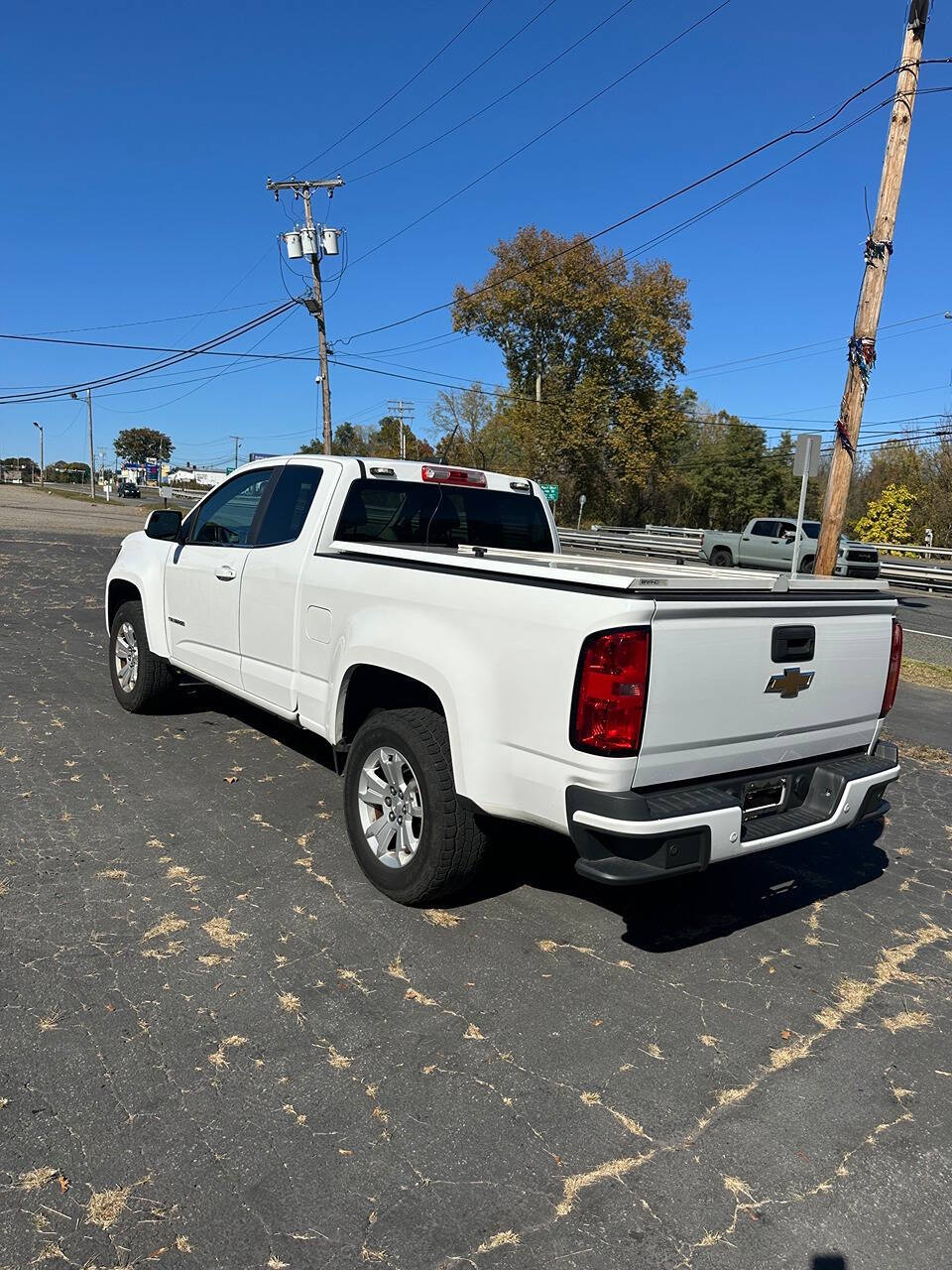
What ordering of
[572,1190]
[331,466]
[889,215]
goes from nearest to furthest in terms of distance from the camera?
[572,1190]
[331,466]
[889,215]

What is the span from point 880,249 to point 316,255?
2416 cm

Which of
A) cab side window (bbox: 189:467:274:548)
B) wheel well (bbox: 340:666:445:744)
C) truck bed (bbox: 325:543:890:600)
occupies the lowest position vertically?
wheel well (bbox: 340:666:445:744)

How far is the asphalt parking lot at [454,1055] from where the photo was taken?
213cm

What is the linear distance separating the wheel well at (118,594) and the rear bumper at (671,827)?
15.4 feet

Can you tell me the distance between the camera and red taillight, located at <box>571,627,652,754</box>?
9.17 feet

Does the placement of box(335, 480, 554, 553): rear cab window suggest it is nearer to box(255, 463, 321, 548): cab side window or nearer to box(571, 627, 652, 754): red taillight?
box(255, 463, 321, 548): cab side window

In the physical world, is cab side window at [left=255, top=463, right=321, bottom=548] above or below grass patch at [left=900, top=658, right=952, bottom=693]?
above

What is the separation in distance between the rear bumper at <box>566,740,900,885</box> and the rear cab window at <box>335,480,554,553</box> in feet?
7.31

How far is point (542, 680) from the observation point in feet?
9.71

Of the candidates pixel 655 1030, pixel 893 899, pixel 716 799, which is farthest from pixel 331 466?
pixel 893 899

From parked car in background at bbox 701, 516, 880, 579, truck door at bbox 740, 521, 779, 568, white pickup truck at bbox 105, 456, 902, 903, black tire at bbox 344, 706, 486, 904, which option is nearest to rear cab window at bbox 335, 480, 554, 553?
white pickup truck at bbox 105, 456, 902, 903

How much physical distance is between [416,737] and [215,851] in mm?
1345

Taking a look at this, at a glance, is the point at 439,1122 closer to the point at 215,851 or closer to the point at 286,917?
the point at 286,917

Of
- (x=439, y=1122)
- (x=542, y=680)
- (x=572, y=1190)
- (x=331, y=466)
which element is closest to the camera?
(x=572, y=1190)
